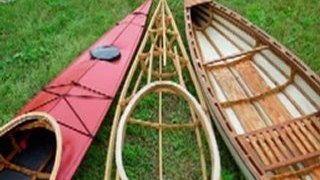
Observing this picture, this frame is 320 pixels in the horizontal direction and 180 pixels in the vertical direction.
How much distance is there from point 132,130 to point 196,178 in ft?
2.27

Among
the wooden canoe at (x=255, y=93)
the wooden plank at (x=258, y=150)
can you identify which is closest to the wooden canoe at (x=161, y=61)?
the wooden canoe at (x=255, y=93)

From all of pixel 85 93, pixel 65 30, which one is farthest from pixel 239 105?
pixel 65 30

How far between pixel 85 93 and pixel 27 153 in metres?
0.65

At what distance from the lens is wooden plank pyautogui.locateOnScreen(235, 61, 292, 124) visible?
13.1 feet

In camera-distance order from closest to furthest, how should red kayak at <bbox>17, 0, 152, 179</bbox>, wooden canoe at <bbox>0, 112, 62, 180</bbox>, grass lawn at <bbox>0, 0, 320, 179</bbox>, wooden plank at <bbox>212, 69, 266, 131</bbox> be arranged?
wooden canoe at <bbox>0, 112, 62, 180</bbox> < red kayak at <bbox>17, 0, 152, 179</bbox> < wooden plank at <bbox>212, 69, 266, 131</bbox> < grass lawn at <bbox>0, 0, 320, 179</bbox>

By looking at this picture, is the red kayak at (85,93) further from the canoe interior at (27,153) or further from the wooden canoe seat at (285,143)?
the wooden canoe seat at (285,143)

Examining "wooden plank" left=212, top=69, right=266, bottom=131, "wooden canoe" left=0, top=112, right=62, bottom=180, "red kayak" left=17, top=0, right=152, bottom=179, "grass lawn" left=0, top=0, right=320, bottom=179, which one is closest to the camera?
"wooden canoe" left=0, top=112, right=62, bottom=180

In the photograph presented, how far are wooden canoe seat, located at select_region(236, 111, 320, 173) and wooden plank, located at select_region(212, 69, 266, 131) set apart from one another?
0.20 meters

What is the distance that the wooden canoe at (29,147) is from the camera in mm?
3439

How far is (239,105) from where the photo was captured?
4.16 m

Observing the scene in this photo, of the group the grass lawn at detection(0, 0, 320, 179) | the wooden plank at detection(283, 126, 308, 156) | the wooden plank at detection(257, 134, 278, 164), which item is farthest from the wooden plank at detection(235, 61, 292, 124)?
the grass lawn at detection(0, 0, 320, 179)

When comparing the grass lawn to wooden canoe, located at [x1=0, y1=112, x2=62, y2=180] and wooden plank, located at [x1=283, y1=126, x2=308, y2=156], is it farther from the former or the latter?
wooden plank, located at [x1=283, y1=126, x2=308, y2=156]

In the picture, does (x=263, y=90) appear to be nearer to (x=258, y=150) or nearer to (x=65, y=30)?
(x=258, y=150)

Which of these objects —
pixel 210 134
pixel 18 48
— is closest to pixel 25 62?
pixel 18 48
